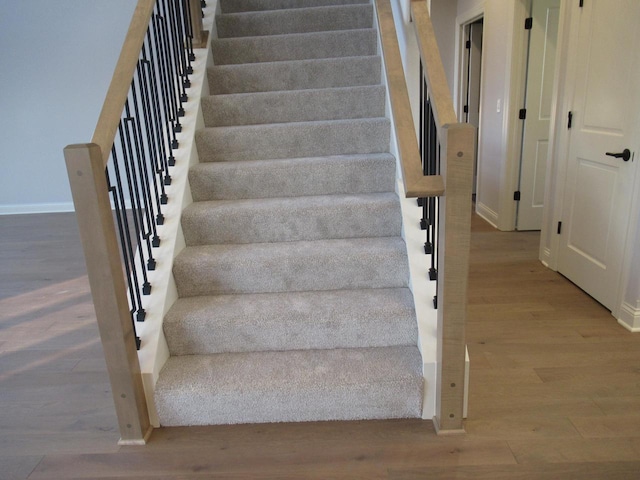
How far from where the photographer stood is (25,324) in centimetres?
283

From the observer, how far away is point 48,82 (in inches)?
209

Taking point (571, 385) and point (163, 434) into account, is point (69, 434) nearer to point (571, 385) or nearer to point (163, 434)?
point (163, 434)

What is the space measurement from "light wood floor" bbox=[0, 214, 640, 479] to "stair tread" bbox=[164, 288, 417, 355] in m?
0.33

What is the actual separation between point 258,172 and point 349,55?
4.05 ft

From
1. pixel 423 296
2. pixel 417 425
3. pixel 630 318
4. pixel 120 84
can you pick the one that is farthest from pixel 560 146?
pixel 120 84

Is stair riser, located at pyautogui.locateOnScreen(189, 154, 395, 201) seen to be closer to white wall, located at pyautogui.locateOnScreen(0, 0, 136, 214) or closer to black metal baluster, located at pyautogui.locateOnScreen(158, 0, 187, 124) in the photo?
black metal baluster, located at pyautogui.locateOnScreen(158, 0, 187, 124)

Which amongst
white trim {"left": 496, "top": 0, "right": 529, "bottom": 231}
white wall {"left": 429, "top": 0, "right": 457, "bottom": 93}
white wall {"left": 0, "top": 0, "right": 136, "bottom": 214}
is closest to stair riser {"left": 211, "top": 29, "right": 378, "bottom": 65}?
white trim {"left": 496, "top": 0, "right": 529, "bottom": 231}

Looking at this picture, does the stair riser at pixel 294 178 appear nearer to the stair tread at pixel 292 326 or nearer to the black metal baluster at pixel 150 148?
the black metal baluster at pixel 150 148

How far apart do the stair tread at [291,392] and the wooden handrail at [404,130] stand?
28.2 inches

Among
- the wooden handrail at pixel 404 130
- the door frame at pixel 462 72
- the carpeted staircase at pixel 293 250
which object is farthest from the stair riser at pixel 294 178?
the door frame at pixel 462 72

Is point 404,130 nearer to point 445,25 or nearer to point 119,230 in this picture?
point 119,230

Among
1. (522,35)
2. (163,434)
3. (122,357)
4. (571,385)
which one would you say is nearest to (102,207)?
(122,357)

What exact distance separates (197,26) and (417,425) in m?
2.64

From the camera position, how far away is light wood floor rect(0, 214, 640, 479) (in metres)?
1.60
